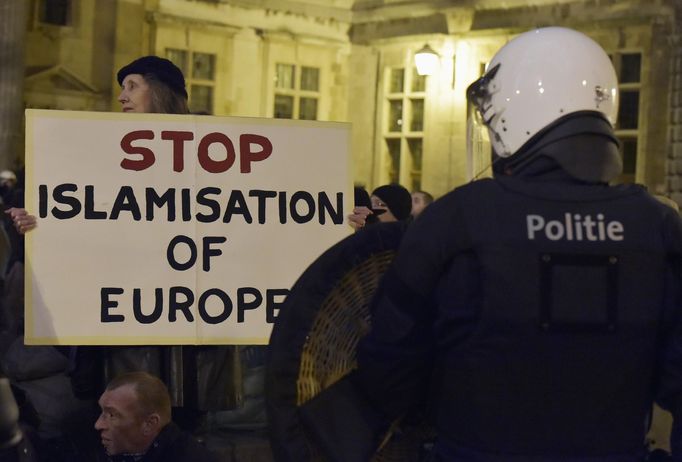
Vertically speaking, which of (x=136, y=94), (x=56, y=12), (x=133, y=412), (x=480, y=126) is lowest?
(x=133, y=412)

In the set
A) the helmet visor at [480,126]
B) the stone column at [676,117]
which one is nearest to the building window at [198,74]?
the stone column at [676,117]

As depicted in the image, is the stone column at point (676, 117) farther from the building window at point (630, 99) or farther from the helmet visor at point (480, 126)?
the helmet visor at point (480, 126)

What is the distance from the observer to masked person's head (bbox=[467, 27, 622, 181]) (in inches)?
108

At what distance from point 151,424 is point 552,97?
2276mm

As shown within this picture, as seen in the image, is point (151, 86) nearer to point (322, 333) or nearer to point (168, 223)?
point (168, 223)

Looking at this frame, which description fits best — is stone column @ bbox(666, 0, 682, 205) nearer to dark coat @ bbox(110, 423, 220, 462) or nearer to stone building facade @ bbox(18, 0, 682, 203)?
stone building facade @ bbox(18, 0, 682, 203)

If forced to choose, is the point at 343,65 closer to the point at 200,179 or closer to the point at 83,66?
the point at 83,66

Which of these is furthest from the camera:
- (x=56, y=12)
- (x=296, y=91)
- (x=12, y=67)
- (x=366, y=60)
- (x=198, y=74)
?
(x=366, y=60)

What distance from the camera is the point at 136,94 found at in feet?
15.1

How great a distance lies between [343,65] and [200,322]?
1435 centimetres

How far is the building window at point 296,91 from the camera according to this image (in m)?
17.9

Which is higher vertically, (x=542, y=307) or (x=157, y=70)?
(x=157, y=70)

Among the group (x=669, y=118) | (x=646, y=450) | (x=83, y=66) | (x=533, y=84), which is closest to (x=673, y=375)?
(x=646, y=450)

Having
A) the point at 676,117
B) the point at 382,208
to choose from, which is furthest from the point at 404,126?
the point at 382,208
